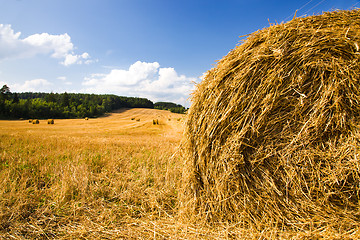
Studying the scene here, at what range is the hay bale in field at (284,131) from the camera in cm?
212

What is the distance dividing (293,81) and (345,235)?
69.5 inches

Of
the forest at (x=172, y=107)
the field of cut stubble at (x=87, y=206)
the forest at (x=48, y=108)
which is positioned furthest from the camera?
the forest at (x=48, y=108)

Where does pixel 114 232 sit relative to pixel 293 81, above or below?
below

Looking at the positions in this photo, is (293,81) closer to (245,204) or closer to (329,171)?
(329,171)

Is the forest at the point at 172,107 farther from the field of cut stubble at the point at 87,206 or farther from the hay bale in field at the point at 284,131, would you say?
the hay bale in field at the point at 284,131

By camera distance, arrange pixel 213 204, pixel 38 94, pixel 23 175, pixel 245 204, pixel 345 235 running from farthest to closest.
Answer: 1. pixel 38 94
2. pixel 23 175
3. pixel 213 204
4. pixel 245 204
5. pixel 345 235

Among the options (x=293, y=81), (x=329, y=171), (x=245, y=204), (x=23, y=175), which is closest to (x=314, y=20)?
(x=293, y=81)

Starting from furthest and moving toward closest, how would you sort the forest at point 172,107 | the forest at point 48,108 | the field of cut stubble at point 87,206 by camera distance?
the forest at point 48,108 → the forest at point 172,107 → the field of cut stubble at point 87,206

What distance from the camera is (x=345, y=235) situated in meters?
1.88

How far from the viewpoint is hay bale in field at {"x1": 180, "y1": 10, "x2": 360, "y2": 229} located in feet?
6.94

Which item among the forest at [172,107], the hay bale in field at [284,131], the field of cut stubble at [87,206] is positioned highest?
the forest at [172,107]

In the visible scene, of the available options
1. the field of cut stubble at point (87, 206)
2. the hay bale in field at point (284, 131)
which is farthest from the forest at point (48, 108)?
the hay bale in field at point (284, 131)

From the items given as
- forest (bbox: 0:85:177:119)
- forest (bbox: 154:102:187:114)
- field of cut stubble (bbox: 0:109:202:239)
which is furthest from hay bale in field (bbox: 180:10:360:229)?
forest (bbox: 0:85:177:119)

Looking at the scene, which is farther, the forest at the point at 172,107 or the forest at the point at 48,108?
the forest at the point at 48,108
